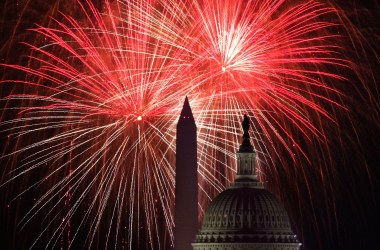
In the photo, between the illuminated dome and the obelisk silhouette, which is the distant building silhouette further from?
the obelisk silhouette

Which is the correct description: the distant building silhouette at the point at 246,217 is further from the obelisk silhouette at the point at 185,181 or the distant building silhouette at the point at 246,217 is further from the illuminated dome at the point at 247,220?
the obelisk silhouette at the point at 185,181

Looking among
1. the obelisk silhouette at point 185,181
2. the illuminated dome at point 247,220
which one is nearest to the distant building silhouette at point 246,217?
the illuminated dome at point 247,220

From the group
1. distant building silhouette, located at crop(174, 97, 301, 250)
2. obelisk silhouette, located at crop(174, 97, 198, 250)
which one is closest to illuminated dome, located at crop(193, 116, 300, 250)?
distant building silhouette, located at crop(174, 97, 301, 250)

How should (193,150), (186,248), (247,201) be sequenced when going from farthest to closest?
(247,201) < (186,248) < (193,150)

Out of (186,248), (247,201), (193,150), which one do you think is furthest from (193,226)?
(247,201)

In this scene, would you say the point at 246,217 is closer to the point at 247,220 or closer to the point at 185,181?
the point at 247,220

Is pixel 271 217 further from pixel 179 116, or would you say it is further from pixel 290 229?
pixel 179 116

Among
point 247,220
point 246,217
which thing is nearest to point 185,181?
point 246,217
